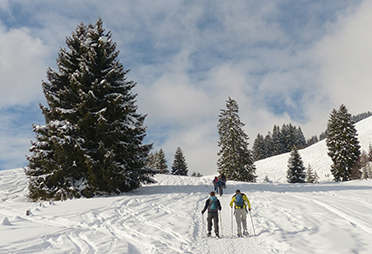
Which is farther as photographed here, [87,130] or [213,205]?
[87,130]

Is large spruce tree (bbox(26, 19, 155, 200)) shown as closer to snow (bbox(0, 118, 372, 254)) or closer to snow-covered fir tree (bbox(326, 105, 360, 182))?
snow (bbox(0, 118, 372, 254))

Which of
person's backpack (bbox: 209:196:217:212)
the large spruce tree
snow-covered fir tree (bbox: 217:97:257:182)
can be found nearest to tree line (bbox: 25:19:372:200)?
the large spruce tree

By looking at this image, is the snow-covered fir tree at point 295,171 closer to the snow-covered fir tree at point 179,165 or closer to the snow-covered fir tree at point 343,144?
the snow-covered fir tree at point 343,144

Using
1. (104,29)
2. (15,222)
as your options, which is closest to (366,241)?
(15,222)

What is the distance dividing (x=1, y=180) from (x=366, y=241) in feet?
93.6

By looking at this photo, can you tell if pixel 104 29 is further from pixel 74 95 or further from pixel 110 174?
pixel 110 174

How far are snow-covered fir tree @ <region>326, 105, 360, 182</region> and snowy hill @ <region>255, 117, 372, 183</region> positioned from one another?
20.2 meters

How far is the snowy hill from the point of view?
203 feet

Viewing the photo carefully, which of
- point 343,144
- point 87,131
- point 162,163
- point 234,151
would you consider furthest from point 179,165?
point 87,131

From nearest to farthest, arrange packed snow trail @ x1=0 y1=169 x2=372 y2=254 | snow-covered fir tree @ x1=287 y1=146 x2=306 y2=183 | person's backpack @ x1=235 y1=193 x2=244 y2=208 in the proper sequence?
packed snow trail @ x1=0 y1=169 x2=372 y2=254, person's backpack @ x1=235 y1=193 x2=244 y2=208, snow-covered fir tree @ x1=287 y1=146 x2=306 y2=183

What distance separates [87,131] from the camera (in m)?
18.2

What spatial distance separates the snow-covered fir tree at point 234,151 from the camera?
36688mm

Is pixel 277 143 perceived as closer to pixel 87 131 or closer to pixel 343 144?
pixel 343 144

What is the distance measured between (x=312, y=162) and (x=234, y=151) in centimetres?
4102
